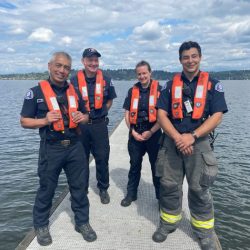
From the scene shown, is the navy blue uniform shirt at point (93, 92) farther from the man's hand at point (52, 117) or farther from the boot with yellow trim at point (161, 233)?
the boot with yellow trim at point (161, 233)

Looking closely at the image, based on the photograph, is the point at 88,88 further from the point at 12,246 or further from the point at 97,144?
the point at 12,246

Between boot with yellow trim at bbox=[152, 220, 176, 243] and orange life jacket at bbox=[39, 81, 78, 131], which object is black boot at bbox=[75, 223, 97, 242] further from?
orange life jacket at bbox=[39, 81, 78, 131]

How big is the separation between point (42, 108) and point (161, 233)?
264 cm

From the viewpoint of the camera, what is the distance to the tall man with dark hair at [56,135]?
417cm

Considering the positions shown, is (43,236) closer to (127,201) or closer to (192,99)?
(127,201)

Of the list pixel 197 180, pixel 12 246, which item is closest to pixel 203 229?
pixel 197 180

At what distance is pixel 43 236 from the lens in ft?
14.7

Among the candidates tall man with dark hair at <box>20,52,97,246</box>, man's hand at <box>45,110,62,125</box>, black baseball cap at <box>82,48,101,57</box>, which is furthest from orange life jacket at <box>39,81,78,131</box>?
black baseball cap at <box>82,48,101,57</box>

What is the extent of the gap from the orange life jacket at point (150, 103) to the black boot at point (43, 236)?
2.41 m

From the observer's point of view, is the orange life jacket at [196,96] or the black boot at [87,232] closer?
the orange life jacket at [196,96]

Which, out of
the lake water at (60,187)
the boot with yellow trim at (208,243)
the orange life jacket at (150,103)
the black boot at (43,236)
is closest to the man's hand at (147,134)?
the orange life jacket at (150,103)

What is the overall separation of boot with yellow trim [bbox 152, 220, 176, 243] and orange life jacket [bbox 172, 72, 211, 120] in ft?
5.82

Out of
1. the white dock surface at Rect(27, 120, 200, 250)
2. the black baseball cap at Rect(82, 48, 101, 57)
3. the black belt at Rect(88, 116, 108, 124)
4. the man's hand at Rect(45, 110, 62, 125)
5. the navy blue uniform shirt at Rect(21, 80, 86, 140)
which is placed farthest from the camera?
the black belt at Rect(88, 116, 108, 124)

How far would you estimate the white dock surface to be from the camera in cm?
443
